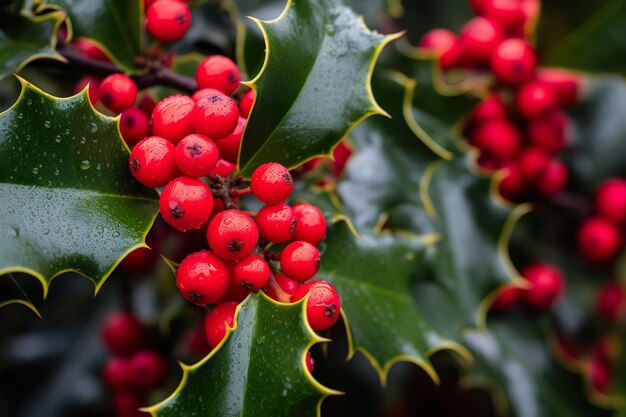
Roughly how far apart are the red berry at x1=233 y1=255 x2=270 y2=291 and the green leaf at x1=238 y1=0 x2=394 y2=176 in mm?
141

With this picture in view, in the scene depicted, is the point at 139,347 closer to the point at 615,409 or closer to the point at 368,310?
the point at 368,310

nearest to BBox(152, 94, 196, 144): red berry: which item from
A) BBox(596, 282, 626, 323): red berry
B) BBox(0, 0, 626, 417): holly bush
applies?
BBox(0, 0, 626, 417): holly bush

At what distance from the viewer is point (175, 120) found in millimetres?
799

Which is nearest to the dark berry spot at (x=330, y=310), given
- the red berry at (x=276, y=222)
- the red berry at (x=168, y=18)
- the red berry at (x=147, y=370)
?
the red berry at (x=276, y=222)

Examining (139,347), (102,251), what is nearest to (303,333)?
(102,251)

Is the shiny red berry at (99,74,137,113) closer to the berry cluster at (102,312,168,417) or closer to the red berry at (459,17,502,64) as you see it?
the berry cluster at (102,312,168,417)

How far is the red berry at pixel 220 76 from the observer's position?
35.3 inches

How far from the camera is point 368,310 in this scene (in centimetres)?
98

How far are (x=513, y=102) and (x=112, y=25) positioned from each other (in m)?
0.88

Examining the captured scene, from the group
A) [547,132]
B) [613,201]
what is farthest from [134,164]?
[613,201]

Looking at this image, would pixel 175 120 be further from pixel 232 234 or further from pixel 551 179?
pixel 551 179

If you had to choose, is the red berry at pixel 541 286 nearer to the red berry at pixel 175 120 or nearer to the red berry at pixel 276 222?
the red berry at pixel 276 222

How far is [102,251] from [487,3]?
3.56 feet

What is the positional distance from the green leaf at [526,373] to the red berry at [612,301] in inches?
7.5
